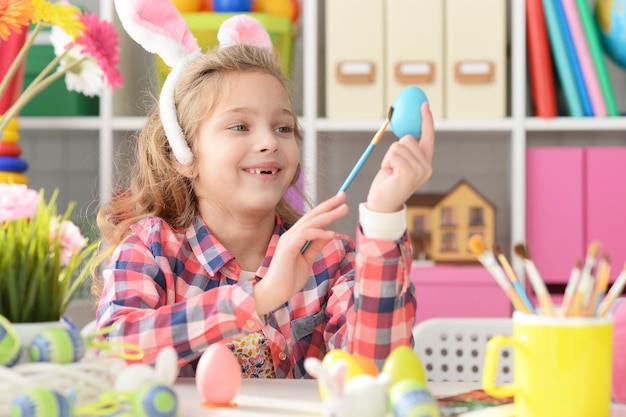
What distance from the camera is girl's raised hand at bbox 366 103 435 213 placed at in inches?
36.6

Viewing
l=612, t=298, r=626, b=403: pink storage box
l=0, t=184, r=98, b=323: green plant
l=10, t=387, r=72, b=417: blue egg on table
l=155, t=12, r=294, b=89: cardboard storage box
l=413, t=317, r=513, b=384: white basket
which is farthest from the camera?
l=155, t=12, r=294, b=89: cardboard storage box

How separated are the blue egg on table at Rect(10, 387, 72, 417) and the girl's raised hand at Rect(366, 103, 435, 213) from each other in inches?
16.6

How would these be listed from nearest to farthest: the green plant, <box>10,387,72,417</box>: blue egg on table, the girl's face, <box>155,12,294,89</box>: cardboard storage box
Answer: <box>10,387,72,417</box>: blue egg on table, the green plant, the girl's face, <box>155,12,294,89</box>: cardboard storage box

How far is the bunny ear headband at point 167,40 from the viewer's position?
4.28 ft

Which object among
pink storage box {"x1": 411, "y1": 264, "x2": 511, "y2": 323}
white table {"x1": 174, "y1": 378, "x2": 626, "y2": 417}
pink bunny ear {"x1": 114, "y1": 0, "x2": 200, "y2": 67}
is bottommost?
pink storage box {"x1": 411, "y1": 264, "x2": 511, "y2": 323}

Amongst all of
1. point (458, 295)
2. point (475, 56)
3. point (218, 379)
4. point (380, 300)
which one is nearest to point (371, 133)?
point (475, 56)

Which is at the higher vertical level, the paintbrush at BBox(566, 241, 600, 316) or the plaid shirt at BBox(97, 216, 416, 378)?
the paintbrush at BBox(566, 241, 600, 316)

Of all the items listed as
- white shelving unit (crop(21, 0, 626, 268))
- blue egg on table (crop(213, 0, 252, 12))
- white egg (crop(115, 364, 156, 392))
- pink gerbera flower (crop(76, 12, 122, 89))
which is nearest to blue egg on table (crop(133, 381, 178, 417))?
white egg (crop(115, 364, 156, 392))

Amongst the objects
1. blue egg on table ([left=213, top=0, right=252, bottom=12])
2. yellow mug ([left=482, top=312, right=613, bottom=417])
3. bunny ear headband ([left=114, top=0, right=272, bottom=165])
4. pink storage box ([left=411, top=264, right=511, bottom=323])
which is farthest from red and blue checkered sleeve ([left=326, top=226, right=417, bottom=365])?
blue egg on table ([left=213, top=0, right=252, bottom=12])

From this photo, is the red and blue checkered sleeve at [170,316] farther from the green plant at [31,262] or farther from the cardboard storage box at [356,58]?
the cardboard storage box at [356,58]

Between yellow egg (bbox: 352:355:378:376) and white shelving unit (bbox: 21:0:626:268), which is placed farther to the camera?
white shelving unit (bbox: 21:0:626:268)

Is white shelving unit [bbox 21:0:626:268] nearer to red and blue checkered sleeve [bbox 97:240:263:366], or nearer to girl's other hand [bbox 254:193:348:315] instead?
red and blue checkered sleeve [bbox 97:240:263:366]

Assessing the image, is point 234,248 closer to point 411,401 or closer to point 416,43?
point 411,401

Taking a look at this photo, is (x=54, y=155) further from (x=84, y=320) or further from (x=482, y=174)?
(x=482, y=174)
